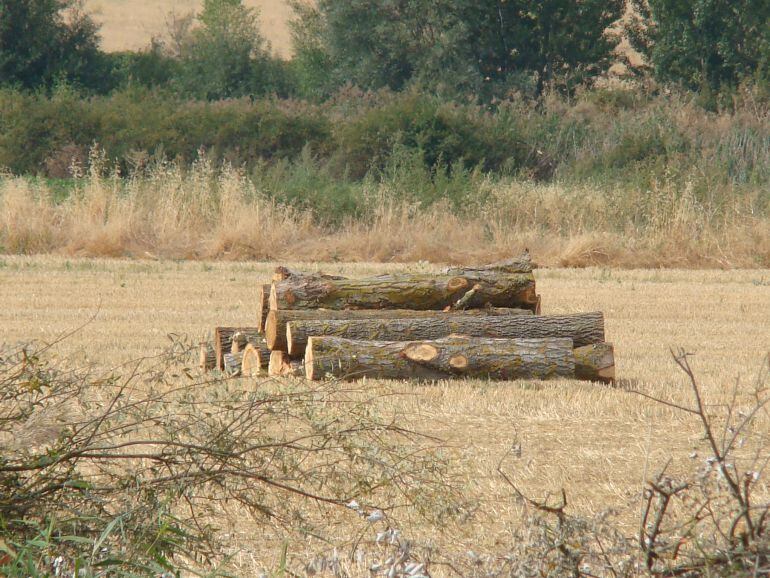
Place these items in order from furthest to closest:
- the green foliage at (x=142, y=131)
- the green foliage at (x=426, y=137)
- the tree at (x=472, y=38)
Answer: the tree at (x=472, y=38) → the green foliage at (x=142, y=131) → the green foliage at (x=426, y=137)

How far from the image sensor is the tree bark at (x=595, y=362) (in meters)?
7.56

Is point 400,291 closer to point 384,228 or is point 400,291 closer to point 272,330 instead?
point 272,330

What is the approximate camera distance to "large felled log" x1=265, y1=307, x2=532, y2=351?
7492 millimetres

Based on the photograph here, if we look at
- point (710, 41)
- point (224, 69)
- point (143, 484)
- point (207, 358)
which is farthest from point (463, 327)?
point (224, 69)

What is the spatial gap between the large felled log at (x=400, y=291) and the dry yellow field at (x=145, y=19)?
58598mm

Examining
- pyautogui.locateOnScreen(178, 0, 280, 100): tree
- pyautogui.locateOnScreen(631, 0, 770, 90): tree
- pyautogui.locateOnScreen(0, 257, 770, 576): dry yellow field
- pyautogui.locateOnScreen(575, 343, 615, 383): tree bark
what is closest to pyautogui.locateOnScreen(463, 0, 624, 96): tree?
pyautogui.locateOnScreen(631, 0, 770, 90): tree

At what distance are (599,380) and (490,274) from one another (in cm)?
115

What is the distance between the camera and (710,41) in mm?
35156

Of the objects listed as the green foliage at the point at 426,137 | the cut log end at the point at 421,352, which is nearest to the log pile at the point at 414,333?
the cut log end at the point at 421,352

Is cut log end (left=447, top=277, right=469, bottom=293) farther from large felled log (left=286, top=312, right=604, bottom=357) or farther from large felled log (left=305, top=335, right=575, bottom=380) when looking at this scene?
large felled log (left=305, top=335, right=575, bottom=380)

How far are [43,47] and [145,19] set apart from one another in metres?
38.1

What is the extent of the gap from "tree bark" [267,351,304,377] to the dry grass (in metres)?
7.42

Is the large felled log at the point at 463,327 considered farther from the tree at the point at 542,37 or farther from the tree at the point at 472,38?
the tree at the point at 542,37

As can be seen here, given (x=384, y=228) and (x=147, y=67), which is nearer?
(x=384, y=228)
